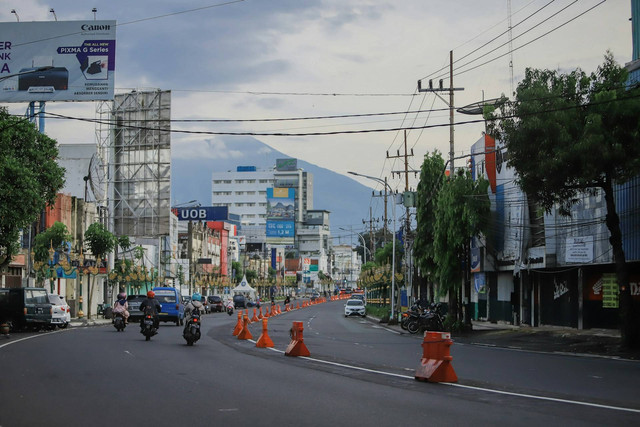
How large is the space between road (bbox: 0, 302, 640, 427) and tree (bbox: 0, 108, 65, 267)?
13.3 metres

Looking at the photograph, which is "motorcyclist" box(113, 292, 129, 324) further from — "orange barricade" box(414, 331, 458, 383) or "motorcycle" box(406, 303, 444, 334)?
"orange barricade" box(414, 331, 458, 383)

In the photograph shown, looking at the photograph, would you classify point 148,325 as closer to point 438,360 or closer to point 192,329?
point 192,329

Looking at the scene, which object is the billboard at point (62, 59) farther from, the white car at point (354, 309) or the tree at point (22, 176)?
the white car at point (354, 309)

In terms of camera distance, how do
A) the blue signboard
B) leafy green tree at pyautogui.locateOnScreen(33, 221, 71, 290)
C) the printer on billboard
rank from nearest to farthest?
the printer on billboard
leafy green tree at pyautogui.locateOnScreen(33, 221, 71, 290)
the blue signboard

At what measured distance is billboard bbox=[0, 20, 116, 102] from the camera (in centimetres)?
5178

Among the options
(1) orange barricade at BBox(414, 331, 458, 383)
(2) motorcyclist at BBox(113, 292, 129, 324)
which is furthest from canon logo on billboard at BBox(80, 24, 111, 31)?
(1) orange barricade at BBox(414, 331, 458, 383)

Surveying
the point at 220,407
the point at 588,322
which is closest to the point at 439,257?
the point at 588,322

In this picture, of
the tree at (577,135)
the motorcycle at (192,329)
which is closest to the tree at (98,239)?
the motorcycle at (192,329)

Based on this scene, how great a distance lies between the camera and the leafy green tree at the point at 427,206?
4669cm

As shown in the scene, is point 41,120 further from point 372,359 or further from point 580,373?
point 580,373

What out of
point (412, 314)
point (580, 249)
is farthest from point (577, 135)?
point (412, 314)

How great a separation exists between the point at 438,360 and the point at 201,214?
115192mm

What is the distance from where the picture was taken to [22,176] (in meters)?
36.0

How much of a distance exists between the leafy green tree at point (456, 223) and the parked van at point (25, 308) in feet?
63.5
